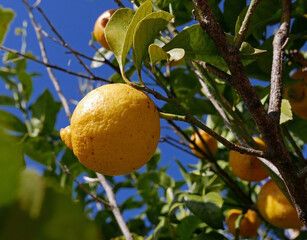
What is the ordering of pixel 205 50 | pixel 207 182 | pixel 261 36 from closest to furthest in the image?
pixel 205 50 < pixel 261 36 < pixel 207 182

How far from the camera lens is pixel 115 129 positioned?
1.97ft

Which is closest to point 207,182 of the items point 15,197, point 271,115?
point 271,115

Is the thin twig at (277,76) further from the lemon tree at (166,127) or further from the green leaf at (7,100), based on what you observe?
the green leaf at (7,100)

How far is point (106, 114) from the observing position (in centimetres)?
61

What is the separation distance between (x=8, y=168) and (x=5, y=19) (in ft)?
0.60

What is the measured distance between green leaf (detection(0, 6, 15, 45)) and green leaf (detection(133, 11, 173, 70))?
13.2 inches

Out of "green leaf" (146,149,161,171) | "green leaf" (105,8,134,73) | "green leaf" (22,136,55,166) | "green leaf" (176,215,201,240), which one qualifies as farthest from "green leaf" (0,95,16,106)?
"green leaf" (105,8,134,73)

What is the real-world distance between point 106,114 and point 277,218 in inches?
28.4

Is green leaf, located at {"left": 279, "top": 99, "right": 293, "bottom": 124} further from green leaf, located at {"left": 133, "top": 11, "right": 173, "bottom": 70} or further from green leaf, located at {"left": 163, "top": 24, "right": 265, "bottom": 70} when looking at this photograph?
green leaf, located at {"left": 133, "top": 11, "right": 173, "bottom": 70}

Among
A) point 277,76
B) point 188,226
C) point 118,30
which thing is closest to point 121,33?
point 118,30

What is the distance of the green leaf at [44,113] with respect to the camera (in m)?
1.91

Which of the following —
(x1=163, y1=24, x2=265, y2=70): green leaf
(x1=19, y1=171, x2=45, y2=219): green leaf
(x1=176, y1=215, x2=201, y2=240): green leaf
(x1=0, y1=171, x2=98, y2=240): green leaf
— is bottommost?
(x1=176, y1=215, x2=201, y2=240): green leaf

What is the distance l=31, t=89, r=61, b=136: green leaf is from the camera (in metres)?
1.91

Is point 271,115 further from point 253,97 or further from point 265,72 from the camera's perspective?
point 265,72
